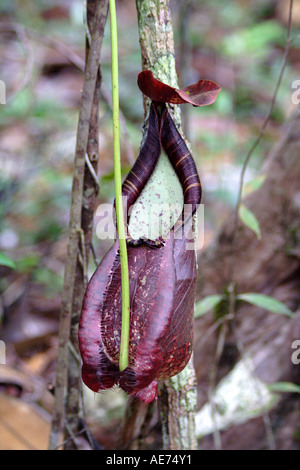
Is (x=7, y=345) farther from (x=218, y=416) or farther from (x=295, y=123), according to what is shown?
(x=295, y=123)

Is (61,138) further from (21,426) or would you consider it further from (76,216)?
(76,216)

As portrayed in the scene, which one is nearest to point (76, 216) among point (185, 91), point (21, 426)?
point (185, 91)

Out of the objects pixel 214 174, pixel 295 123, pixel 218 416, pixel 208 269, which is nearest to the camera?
pixel 218 416

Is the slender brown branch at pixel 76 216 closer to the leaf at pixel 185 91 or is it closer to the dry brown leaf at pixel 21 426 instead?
the leaf at pixel 185 91

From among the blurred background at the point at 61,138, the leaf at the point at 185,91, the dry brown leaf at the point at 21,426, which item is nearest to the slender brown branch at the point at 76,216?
the blurred background at the point at 61,138
